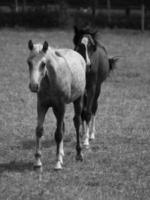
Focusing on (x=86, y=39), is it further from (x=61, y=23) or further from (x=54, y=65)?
(x=61, y=23)

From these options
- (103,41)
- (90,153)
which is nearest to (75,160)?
(90,153)

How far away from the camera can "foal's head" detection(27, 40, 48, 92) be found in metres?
7.89

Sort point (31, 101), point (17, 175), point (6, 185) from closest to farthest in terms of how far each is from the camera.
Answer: point (6, 185) → point (17, 175) → point (31, 101)

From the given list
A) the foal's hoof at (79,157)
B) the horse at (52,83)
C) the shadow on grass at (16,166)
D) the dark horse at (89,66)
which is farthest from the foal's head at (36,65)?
the dark horse at (89,66)

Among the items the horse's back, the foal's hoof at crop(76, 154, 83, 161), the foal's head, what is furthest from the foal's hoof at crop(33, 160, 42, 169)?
the foal's head

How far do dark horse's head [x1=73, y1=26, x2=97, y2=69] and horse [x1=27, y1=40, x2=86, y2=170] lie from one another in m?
1.07

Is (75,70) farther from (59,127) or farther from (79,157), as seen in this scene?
(79,157)

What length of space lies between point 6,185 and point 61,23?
28.8m

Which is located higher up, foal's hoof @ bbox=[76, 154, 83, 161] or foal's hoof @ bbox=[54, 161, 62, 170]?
foal's hoof @ bbox=[54, 161, 62, 170]

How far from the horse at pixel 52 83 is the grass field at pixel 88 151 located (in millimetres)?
426

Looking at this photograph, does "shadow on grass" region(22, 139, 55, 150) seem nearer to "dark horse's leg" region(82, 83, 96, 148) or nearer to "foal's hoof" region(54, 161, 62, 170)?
"dark horse's leg" region(82, 83, 96, 148)

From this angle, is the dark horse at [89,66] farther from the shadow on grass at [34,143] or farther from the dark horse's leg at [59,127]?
the dark horse's leg at [59,127]

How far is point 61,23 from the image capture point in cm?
3612

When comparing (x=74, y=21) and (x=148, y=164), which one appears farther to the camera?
(x=74, y=21)
